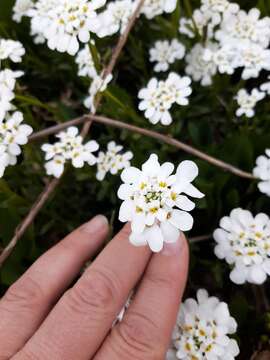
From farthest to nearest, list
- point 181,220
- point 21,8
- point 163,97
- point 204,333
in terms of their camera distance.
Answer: point 21,8 → point 163,97 → point 204,333 → point 181,220

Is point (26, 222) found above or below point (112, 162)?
below

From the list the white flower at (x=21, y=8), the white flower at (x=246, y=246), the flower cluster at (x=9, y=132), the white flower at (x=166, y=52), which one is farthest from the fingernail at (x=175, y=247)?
the white flower at (x=21, y=8)

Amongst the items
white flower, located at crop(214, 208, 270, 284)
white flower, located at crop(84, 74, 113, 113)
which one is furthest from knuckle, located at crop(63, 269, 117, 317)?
white flower, located at crop(84, 74, 113, 113)

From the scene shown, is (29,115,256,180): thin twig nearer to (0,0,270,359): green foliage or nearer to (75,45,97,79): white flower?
(0,0,270,359): green foliage

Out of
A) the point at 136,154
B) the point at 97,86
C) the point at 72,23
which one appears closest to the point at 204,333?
the point at 136,154

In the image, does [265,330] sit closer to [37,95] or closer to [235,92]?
[235,92]

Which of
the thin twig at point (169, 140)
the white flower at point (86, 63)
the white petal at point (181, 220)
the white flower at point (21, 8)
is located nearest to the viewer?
the white petal at point (181, 220)

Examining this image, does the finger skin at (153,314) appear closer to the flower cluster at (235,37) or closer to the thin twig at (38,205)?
the thin twig at (38,205)

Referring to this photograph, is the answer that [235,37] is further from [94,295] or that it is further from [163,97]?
[94,295]
